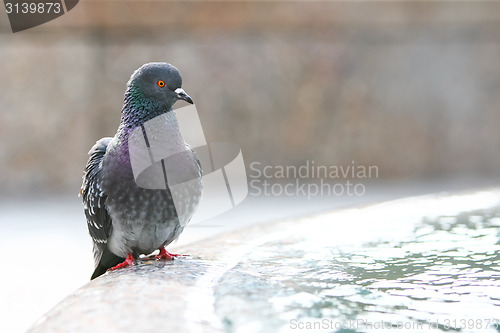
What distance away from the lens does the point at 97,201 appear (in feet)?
8.32

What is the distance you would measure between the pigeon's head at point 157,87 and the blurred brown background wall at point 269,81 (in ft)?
15.0

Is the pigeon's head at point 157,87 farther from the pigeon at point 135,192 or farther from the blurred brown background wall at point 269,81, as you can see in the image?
the blurred brown background wall at point 269,81

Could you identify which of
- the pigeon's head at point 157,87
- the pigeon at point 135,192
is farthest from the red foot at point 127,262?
the pigeon's head at point 157,87

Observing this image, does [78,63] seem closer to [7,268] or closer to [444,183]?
[7,268]

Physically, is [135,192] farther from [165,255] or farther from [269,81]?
[269,81]

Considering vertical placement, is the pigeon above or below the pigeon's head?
below

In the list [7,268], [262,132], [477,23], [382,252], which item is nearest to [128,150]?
[382,252]

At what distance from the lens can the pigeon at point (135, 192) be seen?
2.42 metres

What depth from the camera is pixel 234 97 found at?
7262 mm

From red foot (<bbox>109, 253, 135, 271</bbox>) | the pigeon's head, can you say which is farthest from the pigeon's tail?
the pigeon's head

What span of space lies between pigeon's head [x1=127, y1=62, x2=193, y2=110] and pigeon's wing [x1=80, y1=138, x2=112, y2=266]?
31 centimetres

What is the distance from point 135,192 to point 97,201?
0.23m

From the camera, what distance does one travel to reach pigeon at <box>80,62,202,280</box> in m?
2.42

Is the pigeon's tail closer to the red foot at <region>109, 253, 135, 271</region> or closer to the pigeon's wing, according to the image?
the pigeon's wing
